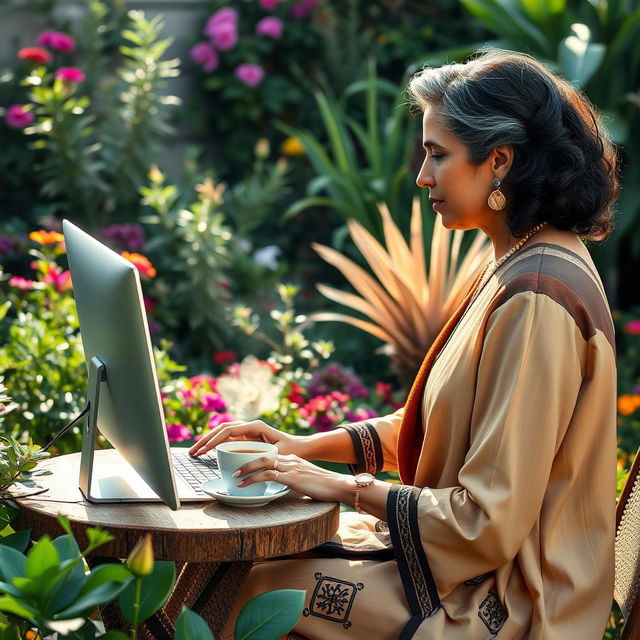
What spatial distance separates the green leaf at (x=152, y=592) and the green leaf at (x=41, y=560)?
118 millimetres

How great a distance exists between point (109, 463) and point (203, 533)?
0.47 meters

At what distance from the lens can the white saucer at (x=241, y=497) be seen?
1.75m

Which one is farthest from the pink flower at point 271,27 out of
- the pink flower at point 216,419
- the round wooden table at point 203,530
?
the round wooden table at point 203,530

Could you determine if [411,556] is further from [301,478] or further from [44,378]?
[44,378]

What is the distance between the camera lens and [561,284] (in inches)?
69.8

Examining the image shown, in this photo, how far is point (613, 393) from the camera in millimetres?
1787

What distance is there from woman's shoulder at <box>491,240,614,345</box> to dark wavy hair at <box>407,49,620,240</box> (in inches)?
3.3

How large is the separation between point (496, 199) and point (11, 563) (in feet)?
3.49

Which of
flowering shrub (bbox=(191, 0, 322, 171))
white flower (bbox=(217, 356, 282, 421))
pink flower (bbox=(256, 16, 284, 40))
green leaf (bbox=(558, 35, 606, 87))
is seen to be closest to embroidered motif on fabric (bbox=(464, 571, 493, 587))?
white flower (bbox=(217, 356, 282, 421))

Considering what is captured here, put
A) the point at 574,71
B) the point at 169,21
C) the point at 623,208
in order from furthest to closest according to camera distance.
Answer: the point at 169,21, the point at 623,208, the point at 574,71

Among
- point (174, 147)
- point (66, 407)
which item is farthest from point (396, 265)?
point (174, 147)

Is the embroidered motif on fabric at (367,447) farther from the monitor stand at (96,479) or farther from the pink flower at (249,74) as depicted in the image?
the pink flower at (249,74)

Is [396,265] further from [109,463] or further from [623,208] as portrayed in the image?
[623,208]

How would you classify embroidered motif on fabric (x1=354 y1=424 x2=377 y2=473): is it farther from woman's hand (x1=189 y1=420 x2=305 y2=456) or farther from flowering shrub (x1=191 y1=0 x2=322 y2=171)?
flowering shrub (x1=191 y1=0 x2=322 y2=171)
